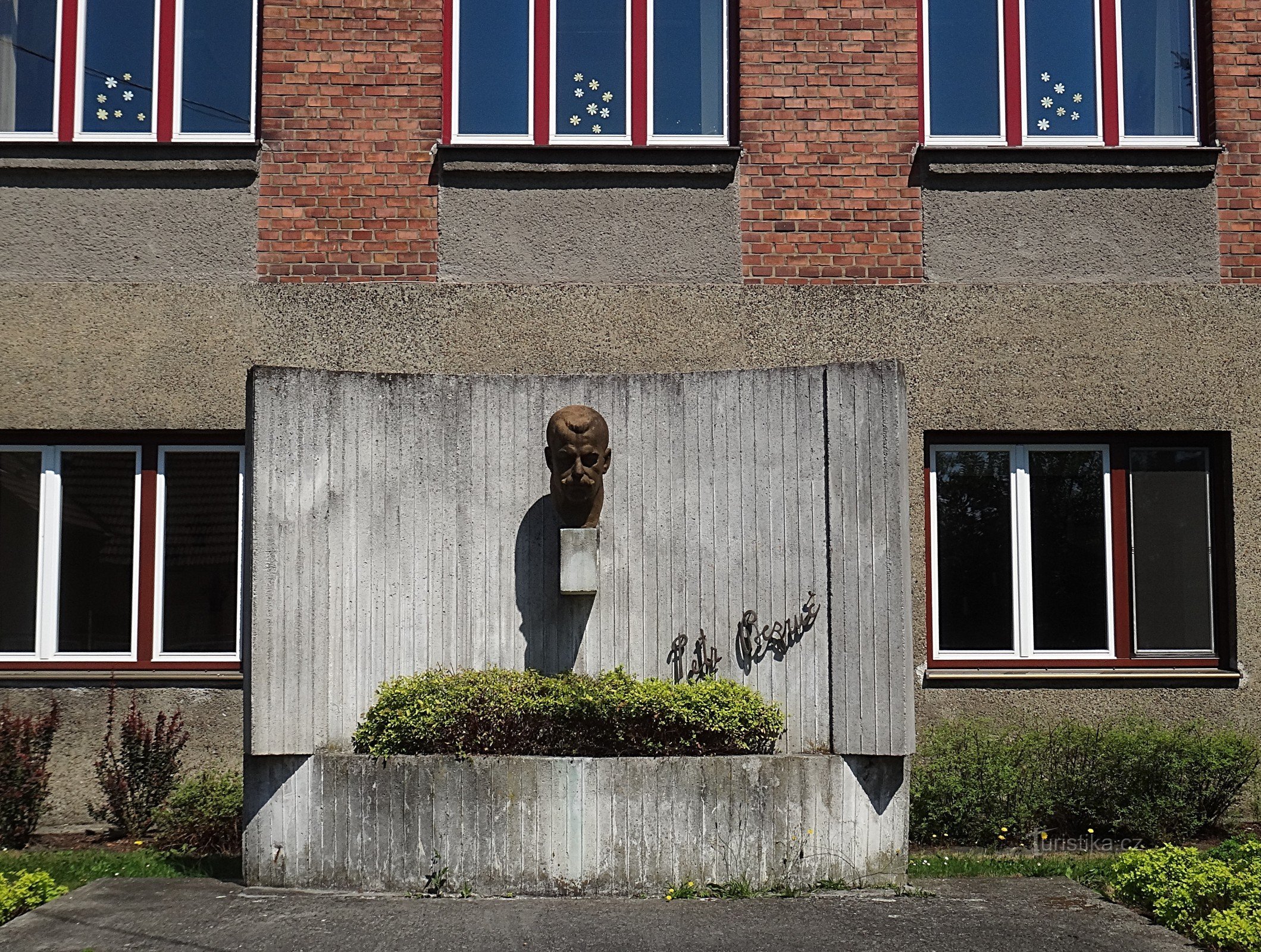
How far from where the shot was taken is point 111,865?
27.9 ft

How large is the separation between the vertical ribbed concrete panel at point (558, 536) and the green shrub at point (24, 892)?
1.36m

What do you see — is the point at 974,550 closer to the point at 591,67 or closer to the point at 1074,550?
the point at 1074,550

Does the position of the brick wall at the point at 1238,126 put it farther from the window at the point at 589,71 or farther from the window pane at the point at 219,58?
the window pane at the point at 219,58

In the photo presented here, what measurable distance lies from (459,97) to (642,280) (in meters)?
2.15

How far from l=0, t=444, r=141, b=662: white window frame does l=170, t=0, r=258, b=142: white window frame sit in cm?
257

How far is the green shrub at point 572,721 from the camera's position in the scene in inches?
304

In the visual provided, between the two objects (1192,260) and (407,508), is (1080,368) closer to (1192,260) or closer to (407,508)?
(1192,260)

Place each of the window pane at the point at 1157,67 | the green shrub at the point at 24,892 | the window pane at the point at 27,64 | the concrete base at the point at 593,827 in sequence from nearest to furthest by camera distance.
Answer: the green shrub at the point at 24,892, the concrete base at the point at 593,827, the window pane at the point at 27,64, the window pane at the point at 1157,67

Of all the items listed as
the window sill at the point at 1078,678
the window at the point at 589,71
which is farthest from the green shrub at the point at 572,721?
the window at the point at 589,71

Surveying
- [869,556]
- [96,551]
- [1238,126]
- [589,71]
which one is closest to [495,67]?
[589,71]

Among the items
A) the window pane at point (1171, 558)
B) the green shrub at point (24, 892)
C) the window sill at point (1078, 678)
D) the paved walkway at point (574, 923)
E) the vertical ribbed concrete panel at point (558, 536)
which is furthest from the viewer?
the window pane at point (1171, 558)

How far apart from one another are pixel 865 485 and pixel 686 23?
15.4 ft

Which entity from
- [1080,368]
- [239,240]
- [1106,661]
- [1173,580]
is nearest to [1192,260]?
[1080,368]

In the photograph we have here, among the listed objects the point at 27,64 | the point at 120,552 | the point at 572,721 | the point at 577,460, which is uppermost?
the point at 27,64
